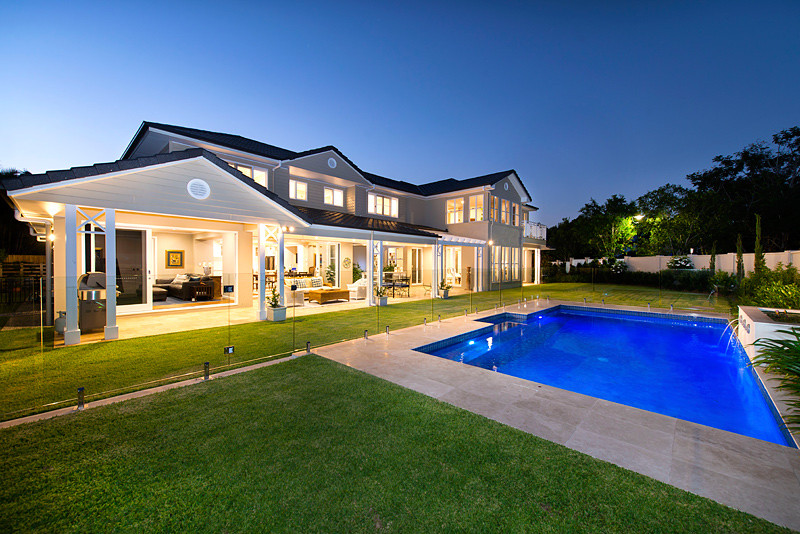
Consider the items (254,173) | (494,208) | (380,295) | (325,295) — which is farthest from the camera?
(494,208)

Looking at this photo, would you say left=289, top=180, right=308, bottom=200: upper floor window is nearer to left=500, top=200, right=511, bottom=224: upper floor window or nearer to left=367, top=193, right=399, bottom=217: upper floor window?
left=367, top=193, right=399, bottom=217: upper floor window

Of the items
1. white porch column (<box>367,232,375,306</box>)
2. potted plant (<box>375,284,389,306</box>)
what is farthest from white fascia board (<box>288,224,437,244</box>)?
potted plant (<box>375,284,389,306</box>)

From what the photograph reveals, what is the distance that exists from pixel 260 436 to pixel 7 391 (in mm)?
4134

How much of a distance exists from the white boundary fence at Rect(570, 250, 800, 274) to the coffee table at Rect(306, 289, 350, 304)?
16544 mm

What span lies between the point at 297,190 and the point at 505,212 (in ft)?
41.9

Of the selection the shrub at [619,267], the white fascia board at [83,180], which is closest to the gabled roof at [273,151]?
the white fascia board at [83,180]

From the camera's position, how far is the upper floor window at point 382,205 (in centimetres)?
1788

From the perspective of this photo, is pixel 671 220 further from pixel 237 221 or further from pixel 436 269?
pixel 237 221

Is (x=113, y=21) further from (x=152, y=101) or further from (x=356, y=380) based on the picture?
(x=152, y=101)

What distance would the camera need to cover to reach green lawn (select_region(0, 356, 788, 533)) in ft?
7.37

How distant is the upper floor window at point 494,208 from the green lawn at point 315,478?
652 inches

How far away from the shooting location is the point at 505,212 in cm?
2047

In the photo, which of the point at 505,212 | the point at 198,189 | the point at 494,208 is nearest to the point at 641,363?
the point at 198,189

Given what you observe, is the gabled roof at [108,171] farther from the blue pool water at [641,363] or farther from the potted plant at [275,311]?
the blue pool water at [641,363]
